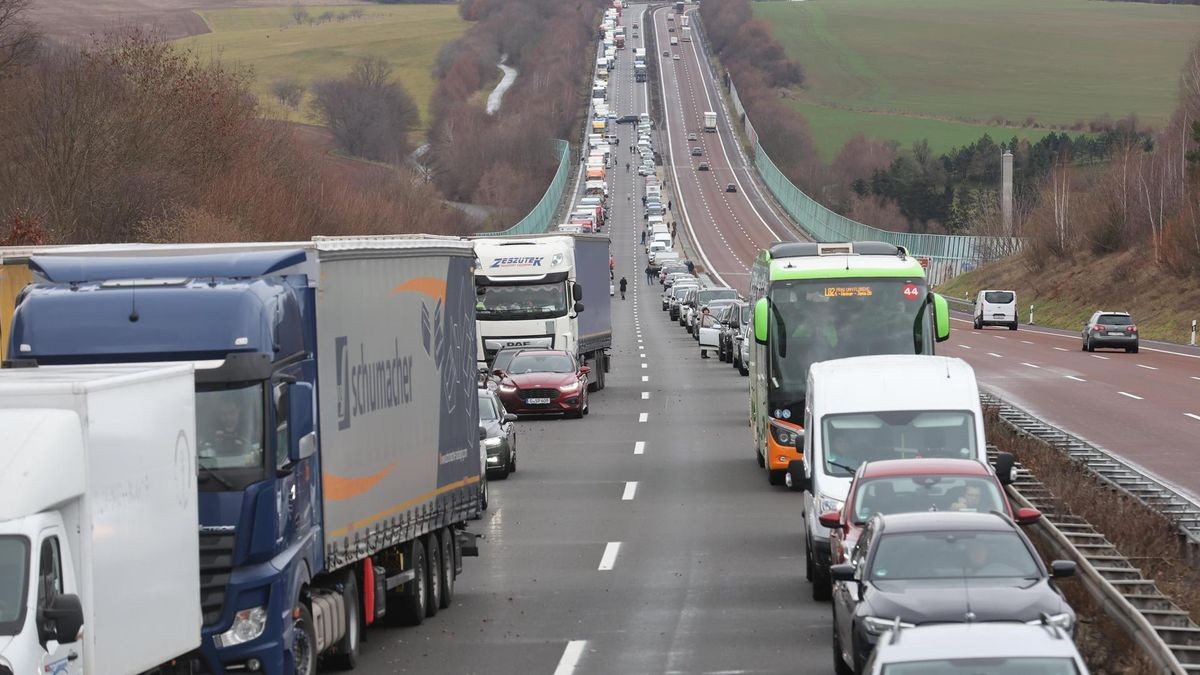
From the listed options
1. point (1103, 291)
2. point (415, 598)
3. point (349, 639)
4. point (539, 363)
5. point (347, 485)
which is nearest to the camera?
point (347, 485)

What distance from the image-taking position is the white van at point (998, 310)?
249ft

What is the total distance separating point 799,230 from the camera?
13438 cm

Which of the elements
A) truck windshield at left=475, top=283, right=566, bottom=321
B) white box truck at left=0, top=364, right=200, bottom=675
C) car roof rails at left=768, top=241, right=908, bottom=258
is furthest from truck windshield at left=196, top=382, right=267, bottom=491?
truck windshield at left=475, top=283, right=566, bottom=321

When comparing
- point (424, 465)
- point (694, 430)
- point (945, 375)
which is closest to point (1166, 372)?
point (694, 430)

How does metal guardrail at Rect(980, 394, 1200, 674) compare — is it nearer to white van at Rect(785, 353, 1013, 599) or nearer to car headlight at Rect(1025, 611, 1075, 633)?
car headlight at Rect(1025, 611, 1075, 633)

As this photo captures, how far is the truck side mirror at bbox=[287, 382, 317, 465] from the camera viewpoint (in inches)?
476

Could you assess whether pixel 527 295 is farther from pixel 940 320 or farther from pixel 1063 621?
pixel 1063 621

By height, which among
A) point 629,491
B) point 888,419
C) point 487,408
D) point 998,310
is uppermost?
point 888,419

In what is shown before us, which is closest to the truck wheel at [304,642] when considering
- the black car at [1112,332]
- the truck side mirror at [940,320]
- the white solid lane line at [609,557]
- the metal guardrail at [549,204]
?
the white solid lane line at [609,557]

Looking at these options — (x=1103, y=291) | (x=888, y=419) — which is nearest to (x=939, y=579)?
(x=888, y=419)

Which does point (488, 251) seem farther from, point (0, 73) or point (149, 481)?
point (149, 481)

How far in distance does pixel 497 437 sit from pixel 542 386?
9677 millimetres

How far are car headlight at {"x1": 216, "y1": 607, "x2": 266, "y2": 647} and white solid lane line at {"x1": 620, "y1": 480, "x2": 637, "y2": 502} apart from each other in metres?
13.5

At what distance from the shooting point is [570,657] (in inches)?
572
